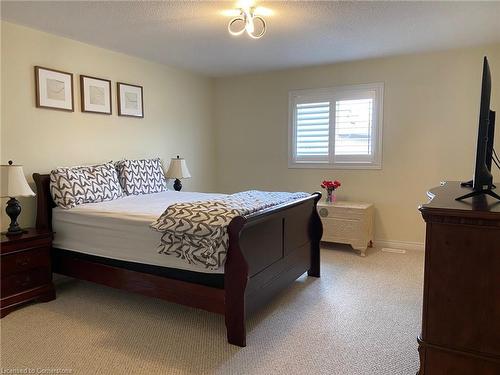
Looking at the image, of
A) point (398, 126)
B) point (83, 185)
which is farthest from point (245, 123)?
point (83, 185)

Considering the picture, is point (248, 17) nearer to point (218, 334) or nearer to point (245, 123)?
point (218, 334)

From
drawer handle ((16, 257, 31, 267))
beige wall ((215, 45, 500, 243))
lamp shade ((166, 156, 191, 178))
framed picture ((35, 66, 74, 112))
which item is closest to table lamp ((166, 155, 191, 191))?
lamp shade ((166, 156, 191, 178))

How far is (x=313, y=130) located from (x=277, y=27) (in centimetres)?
188

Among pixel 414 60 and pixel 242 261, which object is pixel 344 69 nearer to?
pixel 414 60

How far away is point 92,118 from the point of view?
149 inches

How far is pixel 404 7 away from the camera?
2777 millimetres

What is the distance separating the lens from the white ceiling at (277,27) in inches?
109

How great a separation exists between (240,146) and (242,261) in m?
3.40

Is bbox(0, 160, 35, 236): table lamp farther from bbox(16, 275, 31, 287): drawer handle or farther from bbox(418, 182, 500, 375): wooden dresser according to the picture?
bbox(418, 182, 500, 375): wooden dresser

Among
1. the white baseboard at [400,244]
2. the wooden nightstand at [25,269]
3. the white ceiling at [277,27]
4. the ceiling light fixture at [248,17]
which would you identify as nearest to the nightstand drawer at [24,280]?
the wooden nightstand at [25,269]

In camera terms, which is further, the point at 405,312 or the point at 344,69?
the point at 344,69

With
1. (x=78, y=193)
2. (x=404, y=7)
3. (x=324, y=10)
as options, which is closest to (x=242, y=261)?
(x=78, y=193)

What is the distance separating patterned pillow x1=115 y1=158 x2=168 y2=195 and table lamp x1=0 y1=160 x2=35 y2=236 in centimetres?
102

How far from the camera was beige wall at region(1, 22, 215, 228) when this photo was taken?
3137mm
